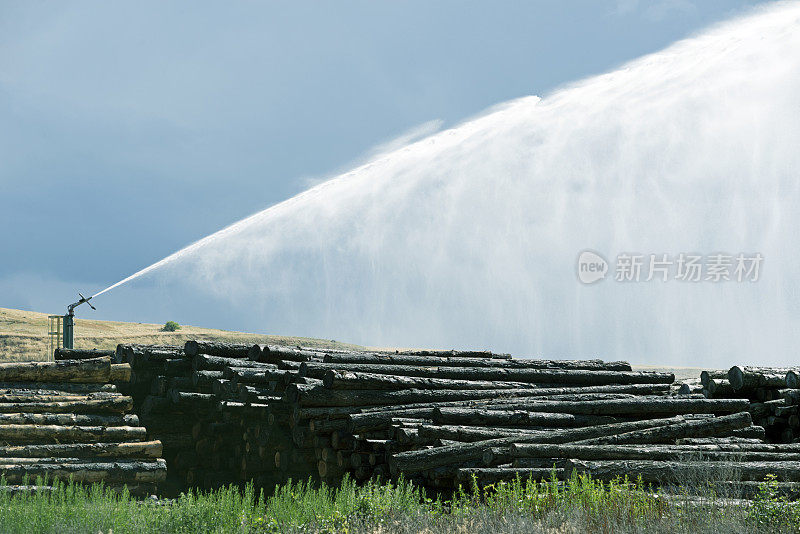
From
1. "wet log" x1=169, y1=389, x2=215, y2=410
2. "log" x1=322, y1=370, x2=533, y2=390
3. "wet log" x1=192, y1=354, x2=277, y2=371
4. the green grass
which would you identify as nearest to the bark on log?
"log" x1=322, y1=370, x2=533, y2=390

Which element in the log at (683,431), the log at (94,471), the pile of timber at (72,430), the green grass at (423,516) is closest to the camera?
the green grass at (423,516)

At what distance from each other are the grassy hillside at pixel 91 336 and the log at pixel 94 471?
48.0m

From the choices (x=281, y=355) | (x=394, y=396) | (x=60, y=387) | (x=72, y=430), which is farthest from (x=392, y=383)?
(x=60, y=387)

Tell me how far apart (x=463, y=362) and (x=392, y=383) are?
2941 mm

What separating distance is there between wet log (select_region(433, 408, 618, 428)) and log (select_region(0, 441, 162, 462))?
5232 mm

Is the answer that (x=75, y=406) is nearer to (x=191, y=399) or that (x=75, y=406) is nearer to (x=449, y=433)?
(x=191, y=399)

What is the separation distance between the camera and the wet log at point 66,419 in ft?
40.9

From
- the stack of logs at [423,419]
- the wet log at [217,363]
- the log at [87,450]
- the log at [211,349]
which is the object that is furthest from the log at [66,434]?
the log at [211,349]

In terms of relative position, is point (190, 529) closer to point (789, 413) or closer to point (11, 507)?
point (11, 507)

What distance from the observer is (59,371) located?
13.9 m

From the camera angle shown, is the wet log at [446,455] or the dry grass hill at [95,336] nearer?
the wet log at [446,455]

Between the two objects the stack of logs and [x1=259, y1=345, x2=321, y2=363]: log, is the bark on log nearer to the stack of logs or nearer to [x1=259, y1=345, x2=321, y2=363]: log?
the stack of logs

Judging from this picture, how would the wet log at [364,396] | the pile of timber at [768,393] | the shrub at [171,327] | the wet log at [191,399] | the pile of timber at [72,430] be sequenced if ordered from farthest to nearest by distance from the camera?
the shrub at [171,327], the pile of timber at [768,393], the wet log at [191,399], the wet log at [364,396], the pile of timber at [72,430]

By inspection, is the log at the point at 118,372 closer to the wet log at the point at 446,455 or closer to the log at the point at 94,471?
the log at the point at 94,471
